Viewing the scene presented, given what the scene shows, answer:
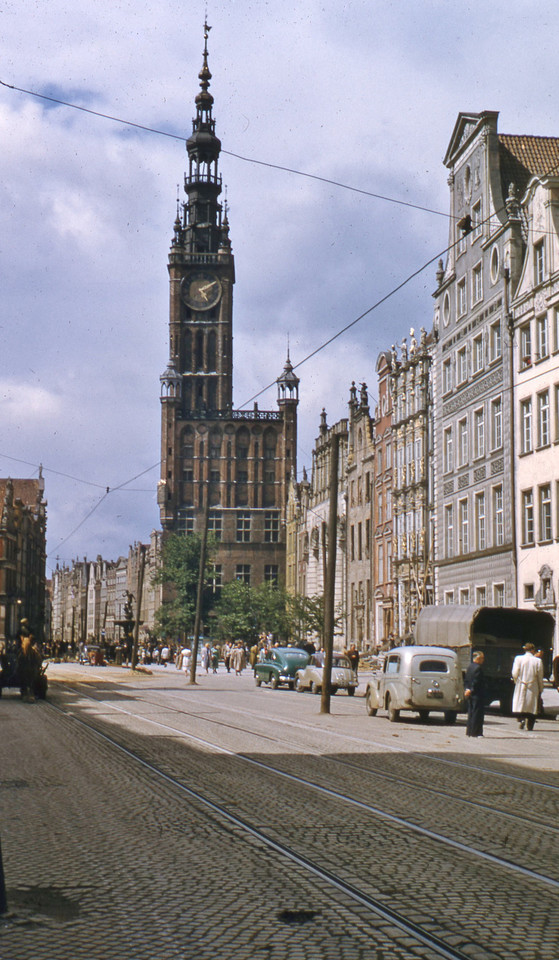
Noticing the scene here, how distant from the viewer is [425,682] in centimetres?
2534

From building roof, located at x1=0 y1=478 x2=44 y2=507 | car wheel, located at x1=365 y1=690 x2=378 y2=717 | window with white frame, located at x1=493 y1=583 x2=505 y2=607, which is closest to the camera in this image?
car wheel, located at x1=365 y1=690 x2=378 y2=717

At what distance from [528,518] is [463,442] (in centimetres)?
793

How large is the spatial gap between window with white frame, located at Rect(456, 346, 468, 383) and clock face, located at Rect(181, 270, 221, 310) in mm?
70543

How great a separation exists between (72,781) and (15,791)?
1018mm

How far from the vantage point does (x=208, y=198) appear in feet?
399

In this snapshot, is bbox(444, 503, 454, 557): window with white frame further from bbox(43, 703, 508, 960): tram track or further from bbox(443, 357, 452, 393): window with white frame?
bbox(43, 703, 508, 960): tram track

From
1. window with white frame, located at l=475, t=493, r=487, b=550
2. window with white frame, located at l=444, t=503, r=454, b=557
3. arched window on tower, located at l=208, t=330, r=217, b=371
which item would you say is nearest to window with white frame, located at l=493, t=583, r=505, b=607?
window with white frame, located at l=475, t=493, r=487, b=550

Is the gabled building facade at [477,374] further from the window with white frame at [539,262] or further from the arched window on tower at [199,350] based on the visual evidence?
the arched window on tower at [199,350]

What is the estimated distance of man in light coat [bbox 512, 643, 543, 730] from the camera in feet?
75.0

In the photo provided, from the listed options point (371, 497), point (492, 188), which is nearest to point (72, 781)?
point (492, 188)

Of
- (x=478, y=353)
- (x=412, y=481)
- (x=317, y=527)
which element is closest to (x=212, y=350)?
(x=317, y=527)

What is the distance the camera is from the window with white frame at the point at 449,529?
49.0 metres

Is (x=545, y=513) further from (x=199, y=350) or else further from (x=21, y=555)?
(x=21, y=555)

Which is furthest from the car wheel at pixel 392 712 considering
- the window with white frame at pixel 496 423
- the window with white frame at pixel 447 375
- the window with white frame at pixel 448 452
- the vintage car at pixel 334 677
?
the window with white frame at pixel 447 375
